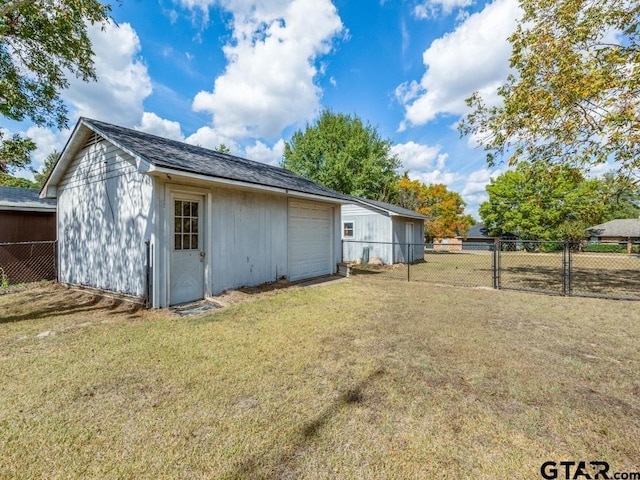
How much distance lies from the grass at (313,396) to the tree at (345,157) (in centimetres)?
2313

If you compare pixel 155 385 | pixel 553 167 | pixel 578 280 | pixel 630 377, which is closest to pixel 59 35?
pixel 155 385

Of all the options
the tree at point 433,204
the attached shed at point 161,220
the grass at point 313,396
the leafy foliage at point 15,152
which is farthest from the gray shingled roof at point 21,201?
the tree at point 433,204

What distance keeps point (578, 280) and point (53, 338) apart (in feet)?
48.8

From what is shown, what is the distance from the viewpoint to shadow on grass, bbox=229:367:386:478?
6.07ft

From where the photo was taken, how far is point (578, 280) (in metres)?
10.5

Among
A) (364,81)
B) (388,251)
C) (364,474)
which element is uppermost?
(364,81)

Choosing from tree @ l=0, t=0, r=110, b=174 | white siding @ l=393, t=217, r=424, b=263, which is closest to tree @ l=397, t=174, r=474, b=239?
white siding @ l=393, t=217, r=424, b=263

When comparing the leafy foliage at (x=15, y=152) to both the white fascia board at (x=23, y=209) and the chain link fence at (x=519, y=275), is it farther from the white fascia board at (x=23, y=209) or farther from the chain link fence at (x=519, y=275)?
the chain link fence at (x=519, y=275)

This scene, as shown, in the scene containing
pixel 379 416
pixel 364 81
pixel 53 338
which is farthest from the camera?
pixel 364 81

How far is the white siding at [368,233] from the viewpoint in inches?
615

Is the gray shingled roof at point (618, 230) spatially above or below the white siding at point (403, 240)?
above

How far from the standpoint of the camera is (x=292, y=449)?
6.75 feet

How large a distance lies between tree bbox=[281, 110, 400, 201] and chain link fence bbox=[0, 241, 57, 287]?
837 inches

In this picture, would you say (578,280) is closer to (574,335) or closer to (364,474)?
(574,335)
